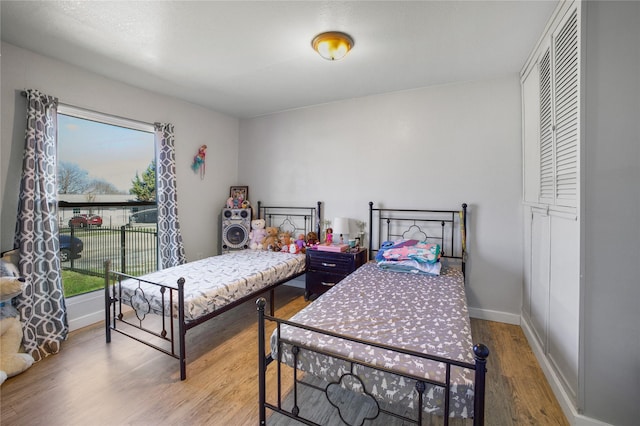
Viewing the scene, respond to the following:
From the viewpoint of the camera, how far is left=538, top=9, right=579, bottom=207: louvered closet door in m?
1.71

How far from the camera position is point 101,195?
10.3ft

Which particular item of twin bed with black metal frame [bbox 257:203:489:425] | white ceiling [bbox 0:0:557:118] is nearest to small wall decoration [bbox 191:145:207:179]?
white ceiling [bbox 0:0:557:118]

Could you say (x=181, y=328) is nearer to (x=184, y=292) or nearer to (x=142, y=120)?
(x=184, y=292)

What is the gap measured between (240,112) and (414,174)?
272 centimetres

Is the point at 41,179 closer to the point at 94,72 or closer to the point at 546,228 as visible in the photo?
the point at 94,72

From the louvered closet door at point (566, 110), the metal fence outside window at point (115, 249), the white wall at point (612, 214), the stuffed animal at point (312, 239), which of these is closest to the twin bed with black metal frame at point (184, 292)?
the stuffed animal at point (312, 239)

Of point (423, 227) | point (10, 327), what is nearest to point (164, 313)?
point (10, 327)

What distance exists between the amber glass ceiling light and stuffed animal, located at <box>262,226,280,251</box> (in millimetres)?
2512

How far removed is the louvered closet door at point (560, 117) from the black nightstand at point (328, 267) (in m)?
1.88

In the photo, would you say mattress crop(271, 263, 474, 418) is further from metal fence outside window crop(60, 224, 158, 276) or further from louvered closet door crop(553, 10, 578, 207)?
metal fence outside window crop(60, 224, 158, 276)

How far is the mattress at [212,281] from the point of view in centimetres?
226

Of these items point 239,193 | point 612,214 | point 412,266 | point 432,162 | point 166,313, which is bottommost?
point 166,313

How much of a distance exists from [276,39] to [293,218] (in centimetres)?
246

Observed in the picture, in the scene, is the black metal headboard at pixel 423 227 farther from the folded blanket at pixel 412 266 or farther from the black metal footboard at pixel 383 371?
the black metal footboard at pixel 383 371
